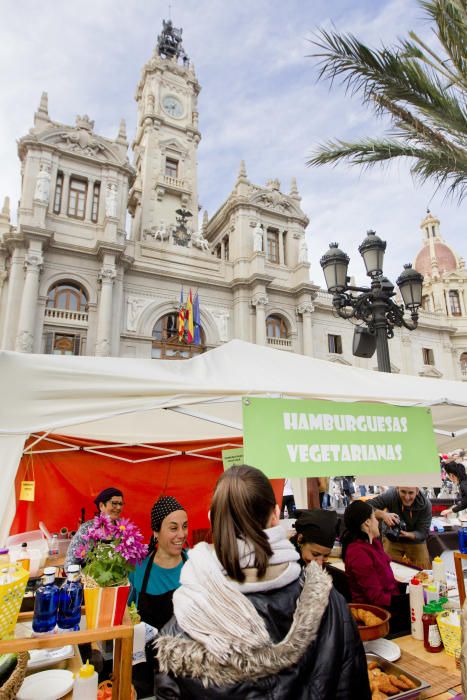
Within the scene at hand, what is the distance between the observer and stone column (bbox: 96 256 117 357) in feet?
64.9

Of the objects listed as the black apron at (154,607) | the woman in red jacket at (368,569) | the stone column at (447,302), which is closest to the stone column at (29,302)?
the black apron at (154,607)

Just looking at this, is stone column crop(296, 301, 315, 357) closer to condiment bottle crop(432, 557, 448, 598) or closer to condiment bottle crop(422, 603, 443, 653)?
condiment bottle crop(432, 557, 448, 598)

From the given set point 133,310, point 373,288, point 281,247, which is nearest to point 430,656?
point 373,288

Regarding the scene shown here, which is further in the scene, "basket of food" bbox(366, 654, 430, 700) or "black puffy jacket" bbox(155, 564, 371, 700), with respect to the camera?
"basket of food" bbox(366, 654, 430, 700)

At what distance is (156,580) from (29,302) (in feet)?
61.1

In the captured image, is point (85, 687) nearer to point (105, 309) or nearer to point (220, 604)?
point (220, 604)

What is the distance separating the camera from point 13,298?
62.8 feet

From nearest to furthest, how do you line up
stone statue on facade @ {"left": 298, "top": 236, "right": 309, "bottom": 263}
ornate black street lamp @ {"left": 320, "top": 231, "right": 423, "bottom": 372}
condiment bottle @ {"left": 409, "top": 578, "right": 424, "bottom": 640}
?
condiment bottle @ {"left": 409, "top": 578, "right": 424, "bottom": 640} → ornate black street lamp @ {"left": 320, "top": 231, "right": 423, "bottom": 372} → stone statue on facade @ {"left": 298, "top": 236, "right": 309, "bottom": 263}

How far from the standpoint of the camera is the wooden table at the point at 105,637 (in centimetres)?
160

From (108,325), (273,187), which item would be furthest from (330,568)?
(273,187)

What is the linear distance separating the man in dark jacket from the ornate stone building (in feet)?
54.6

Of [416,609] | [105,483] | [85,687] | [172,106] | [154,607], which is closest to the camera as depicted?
[85,687]

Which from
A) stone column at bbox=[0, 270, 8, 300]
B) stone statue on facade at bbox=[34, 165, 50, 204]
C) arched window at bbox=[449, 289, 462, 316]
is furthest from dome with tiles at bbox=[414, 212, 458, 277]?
stone column at bbox=[0, 270, 8, 300]

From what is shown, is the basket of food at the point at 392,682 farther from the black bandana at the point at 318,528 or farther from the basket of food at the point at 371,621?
the black bandana at the point at 318,528
